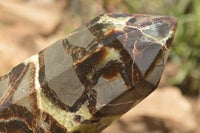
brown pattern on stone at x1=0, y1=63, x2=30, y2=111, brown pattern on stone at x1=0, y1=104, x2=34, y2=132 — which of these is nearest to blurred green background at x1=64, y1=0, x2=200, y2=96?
brown pattern on stone at x1=0, y1=63, x2=30, y2=111

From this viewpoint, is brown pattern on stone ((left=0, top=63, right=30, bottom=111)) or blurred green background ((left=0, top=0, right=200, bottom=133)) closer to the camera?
brown pattern on stone ((left=0, top=63, right=30, bottom=111))

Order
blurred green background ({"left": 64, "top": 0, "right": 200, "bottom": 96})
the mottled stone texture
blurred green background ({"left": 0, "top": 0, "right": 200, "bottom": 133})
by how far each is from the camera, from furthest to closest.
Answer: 1. blurred green background ({"left": 64, "top": 0, "right": 200, "bottom": 96})
2. blurred green background ({"left": 0, "top": 0, "right": 200, "bottom": 133})
3. the mottled stone texture

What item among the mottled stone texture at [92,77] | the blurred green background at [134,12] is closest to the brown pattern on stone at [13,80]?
the mottled stone texture at [92,77]

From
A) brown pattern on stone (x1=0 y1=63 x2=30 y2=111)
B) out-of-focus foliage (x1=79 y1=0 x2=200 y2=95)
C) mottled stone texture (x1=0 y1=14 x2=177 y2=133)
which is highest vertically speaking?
brown pattern on stone (x1=0 y1=63 x2=30 y2=111)

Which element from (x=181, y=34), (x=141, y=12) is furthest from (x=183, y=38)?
(x=141, y=12)

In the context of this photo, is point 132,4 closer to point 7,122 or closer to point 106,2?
point 106,2

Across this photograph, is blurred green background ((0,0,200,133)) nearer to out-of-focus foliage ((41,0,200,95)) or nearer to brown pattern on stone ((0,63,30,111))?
out-of-focus foliage ((41,0,200,95))

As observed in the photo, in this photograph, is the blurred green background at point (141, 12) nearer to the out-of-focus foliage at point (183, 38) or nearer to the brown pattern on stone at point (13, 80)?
the out-of-focus foliage at point (183, 38)

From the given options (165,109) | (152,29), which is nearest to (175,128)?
(165,109)

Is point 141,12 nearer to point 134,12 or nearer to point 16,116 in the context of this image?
point 134,12
